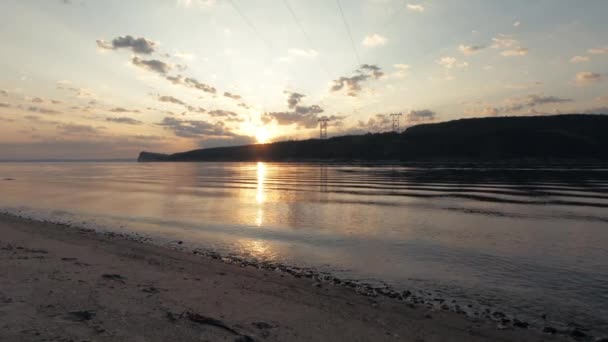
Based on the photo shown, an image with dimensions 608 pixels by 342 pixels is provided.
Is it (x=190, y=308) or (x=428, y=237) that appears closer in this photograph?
(x=190, y=308)

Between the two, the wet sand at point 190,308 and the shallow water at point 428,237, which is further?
the shallow water at point 428,237

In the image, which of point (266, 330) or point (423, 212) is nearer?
point (266, 330)

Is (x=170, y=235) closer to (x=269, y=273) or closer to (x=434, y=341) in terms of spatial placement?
(x=269, y=273)

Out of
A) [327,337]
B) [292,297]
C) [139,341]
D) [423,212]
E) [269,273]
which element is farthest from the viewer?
[423,212]

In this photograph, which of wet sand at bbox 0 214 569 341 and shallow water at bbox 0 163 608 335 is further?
shallow water at bbox 0 163 608 335

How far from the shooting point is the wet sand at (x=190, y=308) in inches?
278

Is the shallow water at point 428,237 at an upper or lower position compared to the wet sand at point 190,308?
lower

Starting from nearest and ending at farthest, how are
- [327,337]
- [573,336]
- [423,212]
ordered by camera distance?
[327,337], [573,336], [423,212]

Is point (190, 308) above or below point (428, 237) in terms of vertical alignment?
above

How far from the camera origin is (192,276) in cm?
1149

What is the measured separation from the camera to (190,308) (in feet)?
28.0

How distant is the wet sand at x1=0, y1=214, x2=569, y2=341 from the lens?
7.06m

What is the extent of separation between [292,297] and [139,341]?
4405 millimetres

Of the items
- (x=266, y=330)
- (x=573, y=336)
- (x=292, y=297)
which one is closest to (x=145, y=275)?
(x=292, y=297)
